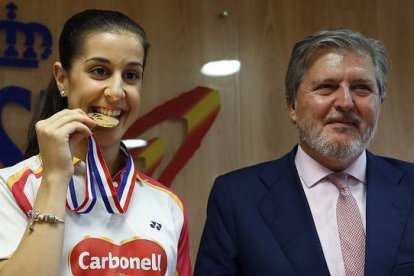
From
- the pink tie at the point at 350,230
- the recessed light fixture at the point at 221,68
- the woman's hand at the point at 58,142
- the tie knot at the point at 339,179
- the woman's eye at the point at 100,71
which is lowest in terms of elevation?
the pink tie at the point at 350,230

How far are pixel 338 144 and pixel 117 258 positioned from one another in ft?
2.69

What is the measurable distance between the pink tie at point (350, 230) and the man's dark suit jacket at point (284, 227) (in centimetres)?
3

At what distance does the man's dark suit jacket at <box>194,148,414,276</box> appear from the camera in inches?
66.2

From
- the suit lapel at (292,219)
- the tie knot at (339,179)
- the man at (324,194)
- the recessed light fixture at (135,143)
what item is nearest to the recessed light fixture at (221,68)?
the recessed light fixture at (135,143)

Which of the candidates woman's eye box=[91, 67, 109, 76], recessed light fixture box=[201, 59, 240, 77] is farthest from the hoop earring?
recessed light fixture box=[201, 59, 240, 77]

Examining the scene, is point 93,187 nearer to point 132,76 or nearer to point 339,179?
point 132,76

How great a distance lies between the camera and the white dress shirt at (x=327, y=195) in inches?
67.1

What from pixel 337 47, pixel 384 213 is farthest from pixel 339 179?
pixel 337 47

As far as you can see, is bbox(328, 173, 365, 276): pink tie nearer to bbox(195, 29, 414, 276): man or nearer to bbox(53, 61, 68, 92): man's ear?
bbox(195, 29, 414, 276): man

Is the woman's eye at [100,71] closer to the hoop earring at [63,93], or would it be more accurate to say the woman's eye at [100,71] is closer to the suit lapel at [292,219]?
the hoop earring at [63,93]

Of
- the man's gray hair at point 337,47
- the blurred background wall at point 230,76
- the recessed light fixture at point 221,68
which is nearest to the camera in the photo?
the man's gray hair at point 337,47

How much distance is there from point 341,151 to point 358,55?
1.12 feet

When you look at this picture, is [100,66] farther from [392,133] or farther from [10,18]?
[392,133]

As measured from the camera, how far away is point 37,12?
9.02ft
